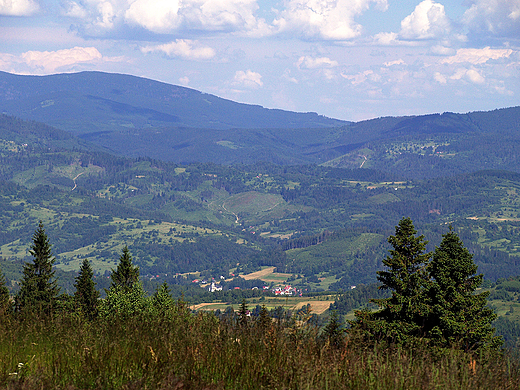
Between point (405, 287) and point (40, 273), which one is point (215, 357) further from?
point (40, 273)

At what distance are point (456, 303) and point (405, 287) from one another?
205cm

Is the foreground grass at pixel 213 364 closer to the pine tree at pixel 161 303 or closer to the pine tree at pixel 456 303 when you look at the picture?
the pine tree at pixel 161 303

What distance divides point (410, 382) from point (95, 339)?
4552mm

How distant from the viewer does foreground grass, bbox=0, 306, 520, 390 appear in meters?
7.05

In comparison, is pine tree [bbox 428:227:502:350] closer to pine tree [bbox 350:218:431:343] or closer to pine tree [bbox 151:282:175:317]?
pine tree [bbox 350:218:431:343]

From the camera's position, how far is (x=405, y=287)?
856 inches

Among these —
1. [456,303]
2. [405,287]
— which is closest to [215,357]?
[456,303]

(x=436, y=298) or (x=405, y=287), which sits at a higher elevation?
(x=405, y=287)

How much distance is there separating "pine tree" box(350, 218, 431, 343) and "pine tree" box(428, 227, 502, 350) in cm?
49

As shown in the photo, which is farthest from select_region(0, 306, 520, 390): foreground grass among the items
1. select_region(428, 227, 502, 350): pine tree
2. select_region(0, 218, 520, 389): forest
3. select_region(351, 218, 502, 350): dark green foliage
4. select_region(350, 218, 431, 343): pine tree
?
select_region(350, 218, 431, 343): pine tree

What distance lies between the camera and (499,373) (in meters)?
7.75

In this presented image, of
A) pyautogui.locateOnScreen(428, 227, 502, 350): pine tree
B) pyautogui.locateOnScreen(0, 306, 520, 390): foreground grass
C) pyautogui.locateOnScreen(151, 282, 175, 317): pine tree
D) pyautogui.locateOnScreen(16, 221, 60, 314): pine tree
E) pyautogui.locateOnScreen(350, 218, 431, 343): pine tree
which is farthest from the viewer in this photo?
pyautogui.locateOnScreen(16, 221, 60, 314): pine tree

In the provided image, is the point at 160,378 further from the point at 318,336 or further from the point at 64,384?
the point at 318,336

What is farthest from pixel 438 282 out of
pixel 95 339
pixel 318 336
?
pixel 95 339
